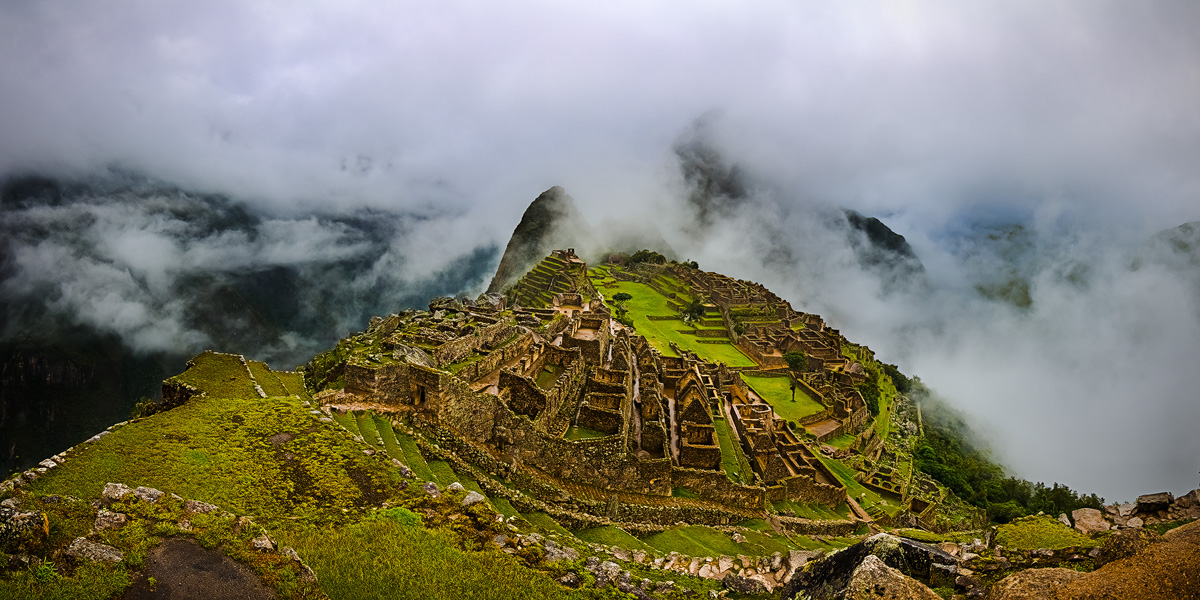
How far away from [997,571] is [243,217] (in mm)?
78614

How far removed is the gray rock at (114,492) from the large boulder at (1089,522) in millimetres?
20495

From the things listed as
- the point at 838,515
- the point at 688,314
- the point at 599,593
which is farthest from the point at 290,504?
the point at 688,314

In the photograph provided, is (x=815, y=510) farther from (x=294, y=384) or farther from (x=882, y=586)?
(x=294, y=384)

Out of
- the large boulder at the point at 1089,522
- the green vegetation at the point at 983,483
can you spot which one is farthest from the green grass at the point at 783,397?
the large boulder at the point at 1089,522

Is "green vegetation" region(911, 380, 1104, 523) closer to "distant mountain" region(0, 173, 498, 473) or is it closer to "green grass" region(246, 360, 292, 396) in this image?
"green grass" region(246, 360, 292, 396)

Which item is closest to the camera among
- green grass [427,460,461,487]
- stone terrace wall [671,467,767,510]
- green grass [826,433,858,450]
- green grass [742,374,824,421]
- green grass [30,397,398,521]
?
green grass [30,397,398,521]

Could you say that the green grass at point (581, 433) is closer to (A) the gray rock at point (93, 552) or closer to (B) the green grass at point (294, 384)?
(B) the green grass at point (294, 384)

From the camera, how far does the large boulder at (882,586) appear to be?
6.89 metres

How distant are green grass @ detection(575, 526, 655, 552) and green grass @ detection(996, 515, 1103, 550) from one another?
922 cm

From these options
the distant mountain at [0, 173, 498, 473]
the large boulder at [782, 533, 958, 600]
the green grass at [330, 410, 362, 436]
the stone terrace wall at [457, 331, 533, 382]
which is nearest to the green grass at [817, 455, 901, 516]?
the stone terrace wall at [457, 331, 533, 382]

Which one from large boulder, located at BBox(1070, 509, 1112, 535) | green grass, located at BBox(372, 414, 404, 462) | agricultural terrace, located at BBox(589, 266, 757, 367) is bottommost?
large boulder, located at BBox(1070, 509, 1112, 535)

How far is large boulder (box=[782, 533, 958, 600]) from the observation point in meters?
8.52

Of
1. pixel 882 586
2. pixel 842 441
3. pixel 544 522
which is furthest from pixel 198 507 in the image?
pixel 842 441

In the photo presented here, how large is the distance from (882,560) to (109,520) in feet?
39.3
